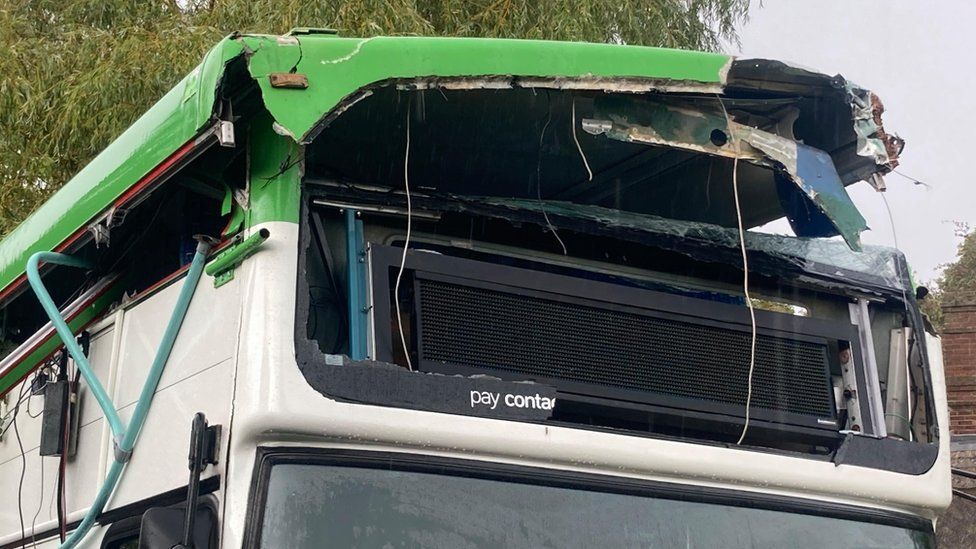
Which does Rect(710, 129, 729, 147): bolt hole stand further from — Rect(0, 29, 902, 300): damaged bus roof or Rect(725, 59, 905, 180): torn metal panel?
Rect(725, 59, 905, 180): torn metal panel

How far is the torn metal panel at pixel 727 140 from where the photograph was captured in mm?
3486

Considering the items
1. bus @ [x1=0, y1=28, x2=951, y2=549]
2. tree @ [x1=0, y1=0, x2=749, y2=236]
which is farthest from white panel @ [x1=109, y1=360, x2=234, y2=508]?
tree @ [x1=0, y1=0, x2=749, y2=236]

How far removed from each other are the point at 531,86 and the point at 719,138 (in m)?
0.64

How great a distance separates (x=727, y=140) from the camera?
142 inches

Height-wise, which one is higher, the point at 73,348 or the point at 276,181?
the point at 276,181

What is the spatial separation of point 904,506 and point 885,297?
0.72 meters

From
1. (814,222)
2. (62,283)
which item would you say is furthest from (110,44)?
(814,222)

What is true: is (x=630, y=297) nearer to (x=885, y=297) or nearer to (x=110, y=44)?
(x=885, y=297)

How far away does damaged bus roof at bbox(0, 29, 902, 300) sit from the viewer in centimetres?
304

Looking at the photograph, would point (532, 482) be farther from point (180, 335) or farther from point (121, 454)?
point (121, 454)

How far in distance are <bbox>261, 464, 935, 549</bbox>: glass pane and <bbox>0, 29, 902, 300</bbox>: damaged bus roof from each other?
722mm

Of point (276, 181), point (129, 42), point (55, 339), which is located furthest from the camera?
point (129, 42)

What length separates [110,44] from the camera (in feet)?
34.3

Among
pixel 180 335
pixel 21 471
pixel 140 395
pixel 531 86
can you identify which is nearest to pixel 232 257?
pixel 180 335
